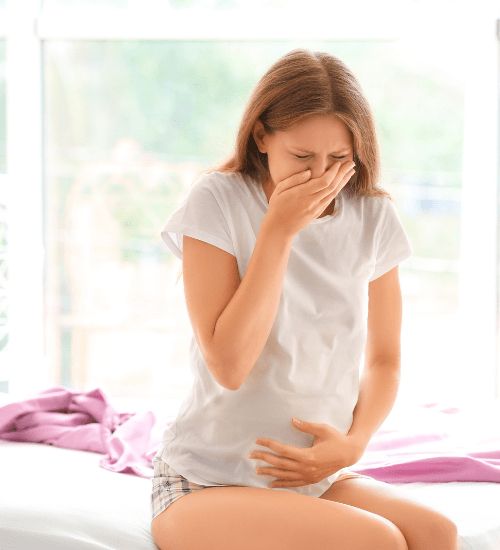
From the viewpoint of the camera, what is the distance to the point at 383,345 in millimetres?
1134

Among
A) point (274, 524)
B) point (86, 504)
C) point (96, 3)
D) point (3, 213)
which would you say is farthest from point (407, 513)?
point (96, 3)

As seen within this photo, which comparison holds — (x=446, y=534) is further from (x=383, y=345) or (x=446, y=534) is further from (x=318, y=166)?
(x=318, y=166)

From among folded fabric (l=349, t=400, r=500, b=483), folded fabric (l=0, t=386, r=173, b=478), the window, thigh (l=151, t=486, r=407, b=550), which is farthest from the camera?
the window

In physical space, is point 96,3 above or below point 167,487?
above

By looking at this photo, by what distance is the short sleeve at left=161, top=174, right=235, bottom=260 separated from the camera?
97cm

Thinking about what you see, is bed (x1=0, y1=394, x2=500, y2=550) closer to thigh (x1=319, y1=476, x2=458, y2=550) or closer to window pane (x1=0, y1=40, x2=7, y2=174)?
thigh (x1=319, y1=476, x2=458, y2=550)

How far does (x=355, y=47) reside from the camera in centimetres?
312

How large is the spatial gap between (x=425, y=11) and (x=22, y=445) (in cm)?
268

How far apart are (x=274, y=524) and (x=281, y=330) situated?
29 centimetres

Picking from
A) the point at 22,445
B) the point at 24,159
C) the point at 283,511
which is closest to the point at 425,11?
the point at 24,159

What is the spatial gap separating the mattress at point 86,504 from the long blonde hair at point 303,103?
1.93ft

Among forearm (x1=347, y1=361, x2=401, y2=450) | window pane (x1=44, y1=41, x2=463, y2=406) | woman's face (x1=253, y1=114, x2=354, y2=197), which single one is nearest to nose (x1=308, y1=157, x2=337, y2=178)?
woman's face (x1=253, y1=114, x2=354, y2=197)

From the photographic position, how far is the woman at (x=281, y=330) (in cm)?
90

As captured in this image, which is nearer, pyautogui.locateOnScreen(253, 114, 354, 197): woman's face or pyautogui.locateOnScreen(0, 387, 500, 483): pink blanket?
pyautogui.locateOnScreen(253, 114, 354, 197): woman's face
